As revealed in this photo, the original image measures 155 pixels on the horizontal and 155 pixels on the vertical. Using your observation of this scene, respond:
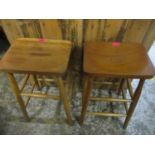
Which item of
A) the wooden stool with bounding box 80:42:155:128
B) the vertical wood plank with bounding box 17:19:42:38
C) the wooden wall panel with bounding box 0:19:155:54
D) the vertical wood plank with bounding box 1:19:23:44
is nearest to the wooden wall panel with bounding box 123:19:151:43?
the wooden wall panel with bounding box 0:19:155:54

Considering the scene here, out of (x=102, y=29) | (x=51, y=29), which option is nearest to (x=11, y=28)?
(x=51, y=29)

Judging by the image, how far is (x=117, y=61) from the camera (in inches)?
32.1

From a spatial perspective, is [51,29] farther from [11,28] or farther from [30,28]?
[11,28]

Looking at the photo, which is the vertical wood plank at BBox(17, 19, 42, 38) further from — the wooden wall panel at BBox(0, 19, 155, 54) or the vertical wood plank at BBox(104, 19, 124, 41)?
the vertical wood plank at BBox(104, 19, 124, 41)

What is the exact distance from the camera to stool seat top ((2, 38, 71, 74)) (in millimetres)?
786

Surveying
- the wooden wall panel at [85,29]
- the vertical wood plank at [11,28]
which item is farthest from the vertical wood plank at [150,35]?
the vertical wood plank at [11,28]

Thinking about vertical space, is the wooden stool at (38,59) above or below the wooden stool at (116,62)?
below

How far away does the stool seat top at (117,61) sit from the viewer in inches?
29.8

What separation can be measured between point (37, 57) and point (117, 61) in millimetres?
460

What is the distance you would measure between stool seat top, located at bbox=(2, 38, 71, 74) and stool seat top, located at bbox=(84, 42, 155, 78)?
14 centimetres

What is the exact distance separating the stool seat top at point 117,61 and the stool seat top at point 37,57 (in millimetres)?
141

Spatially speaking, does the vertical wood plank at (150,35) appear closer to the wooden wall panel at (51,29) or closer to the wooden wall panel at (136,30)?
the wooden wall panel at (136,30)
